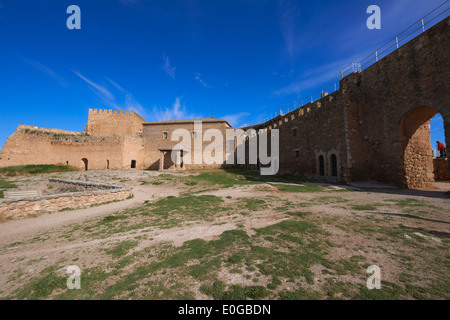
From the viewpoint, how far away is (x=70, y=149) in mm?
28859

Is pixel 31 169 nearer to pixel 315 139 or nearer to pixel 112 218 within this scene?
pixel 112 218

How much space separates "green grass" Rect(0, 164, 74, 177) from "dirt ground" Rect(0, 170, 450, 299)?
2337cm

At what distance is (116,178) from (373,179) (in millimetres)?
25036

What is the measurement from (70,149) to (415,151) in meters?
42.7

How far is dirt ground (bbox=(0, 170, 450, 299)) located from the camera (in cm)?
306

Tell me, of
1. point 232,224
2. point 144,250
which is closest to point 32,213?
point 144,250

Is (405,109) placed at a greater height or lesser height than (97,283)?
greater

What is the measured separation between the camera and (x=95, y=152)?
2920 centimetres

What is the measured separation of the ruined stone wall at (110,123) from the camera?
114 ft

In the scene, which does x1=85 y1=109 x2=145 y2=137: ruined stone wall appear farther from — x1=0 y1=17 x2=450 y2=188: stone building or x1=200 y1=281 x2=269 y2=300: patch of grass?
x1=200 y1=281 x2=269 y2=300: patch of grass

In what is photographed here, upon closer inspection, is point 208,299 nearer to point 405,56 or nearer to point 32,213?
point 32,213

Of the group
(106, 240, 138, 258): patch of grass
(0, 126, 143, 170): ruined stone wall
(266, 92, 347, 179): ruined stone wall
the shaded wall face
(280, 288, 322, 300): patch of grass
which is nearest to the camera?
(280, 288, 322, 300): patch of grass

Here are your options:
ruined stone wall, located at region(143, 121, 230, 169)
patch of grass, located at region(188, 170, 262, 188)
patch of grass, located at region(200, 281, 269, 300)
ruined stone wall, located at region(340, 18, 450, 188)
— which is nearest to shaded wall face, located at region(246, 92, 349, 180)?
ruined stone wall, located at region(340, 18, 450, 188)

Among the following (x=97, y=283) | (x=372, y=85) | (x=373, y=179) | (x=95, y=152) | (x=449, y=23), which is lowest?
(x=97, y=283)
